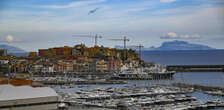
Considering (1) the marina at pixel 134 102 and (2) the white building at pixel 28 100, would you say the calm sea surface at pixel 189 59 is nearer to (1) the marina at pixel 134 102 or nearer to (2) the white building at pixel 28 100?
(1) the marina at pixel 134 102

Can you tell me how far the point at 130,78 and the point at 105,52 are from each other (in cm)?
1373

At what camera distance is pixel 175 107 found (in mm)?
8789

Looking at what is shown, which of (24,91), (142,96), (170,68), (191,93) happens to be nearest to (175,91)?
(191,93)

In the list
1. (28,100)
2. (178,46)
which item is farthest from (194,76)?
(178,46)

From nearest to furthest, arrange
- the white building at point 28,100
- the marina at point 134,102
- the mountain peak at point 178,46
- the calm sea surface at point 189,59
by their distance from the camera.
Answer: the white building at point 28,100, the marina at point 134,102, the calm sea surface at point 189,59, the mountain peak at point 178,46

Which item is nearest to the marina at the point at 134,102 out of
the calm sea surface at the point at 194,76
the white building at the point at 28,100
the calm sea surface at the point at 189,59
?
the calm sea surface at the point at 194,76

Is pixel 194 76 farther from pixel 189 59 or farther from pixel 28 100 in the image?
pixel 189 59

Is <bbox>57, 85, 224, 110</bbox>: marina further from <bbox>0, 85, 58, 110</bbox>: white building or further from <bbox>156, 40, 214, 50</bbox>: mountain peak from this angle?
<bbox>156, 40, 214, 50</bbox>: mountain peak

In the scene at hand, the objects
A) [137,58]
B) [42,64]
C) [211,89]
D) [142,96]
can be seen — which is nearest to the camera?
[142,96]

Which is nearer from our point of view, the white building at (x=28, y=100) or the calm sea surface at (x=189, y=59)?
the white building at (x=28, y=100)

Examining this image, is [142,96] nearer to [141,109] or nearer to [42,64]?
[141,109]

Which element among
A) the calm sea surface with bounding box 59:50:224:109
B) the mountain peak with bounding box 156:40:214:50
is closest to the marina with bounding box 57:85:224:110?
the calm sea surface with bounding box 59:50:224:109

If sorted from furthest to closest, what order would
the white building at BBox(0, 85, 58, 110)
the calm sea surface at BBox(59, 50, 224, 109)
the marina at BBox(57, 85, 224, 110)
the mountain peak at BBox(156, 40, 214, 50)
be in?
1. the mountain peak at BBox(156, 40, 214, 50)
2. the calm sea surface at BBox(59, 50, 224, 109)
3. the marina at BBox(57, 85, 224, 110)
4. the white building at BBox(0, 85, 58, 110)

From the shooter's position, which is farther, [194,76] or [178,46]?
[178,46]
